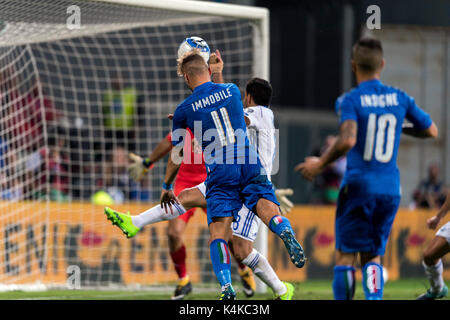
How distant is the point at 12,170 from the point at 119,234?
5.38 ft

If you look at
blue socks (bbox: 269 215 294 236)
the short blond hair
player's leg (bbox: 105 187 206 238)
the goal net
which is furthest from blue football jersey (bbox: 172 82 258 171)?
the goal net

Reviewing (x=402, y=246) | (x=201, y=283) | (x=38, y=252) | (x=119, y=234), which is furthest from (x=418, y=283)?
(x=38, y=252)

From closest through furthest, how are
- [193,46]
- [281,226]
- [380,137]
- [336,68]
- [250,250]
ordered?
1. [380,137]
2. [281,226]
3. [193,46]
4. [250,250]
5. [336,68]

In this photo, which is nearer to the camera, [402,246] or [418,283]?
[418,283]

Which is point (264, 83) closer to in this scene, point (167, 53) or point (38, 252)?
point (38, 252)

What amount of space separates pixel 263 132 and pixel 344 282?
1.79 metres

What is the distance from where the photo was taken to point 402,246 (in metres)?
13.2

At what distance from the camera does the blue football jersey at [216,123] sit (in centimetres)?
612

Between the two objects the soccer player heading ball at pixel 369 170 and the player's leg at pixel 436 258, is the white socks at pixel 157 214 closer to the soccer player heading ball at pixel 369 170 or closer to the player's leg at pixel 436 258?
the soccer player heading ball at pixel 369 170

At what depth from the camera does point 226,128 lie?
6.15 meters

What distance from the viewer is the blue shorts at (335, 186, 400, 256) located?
558 centimetres

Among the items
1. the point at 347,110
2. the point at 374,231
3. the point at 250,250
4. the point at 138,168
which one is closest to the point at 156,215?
the point at 250,250

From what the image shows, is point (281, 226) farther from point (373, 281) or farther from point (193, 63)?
point (193, 63)

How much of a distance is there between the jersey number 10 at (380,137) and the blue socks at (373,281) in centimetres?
73
